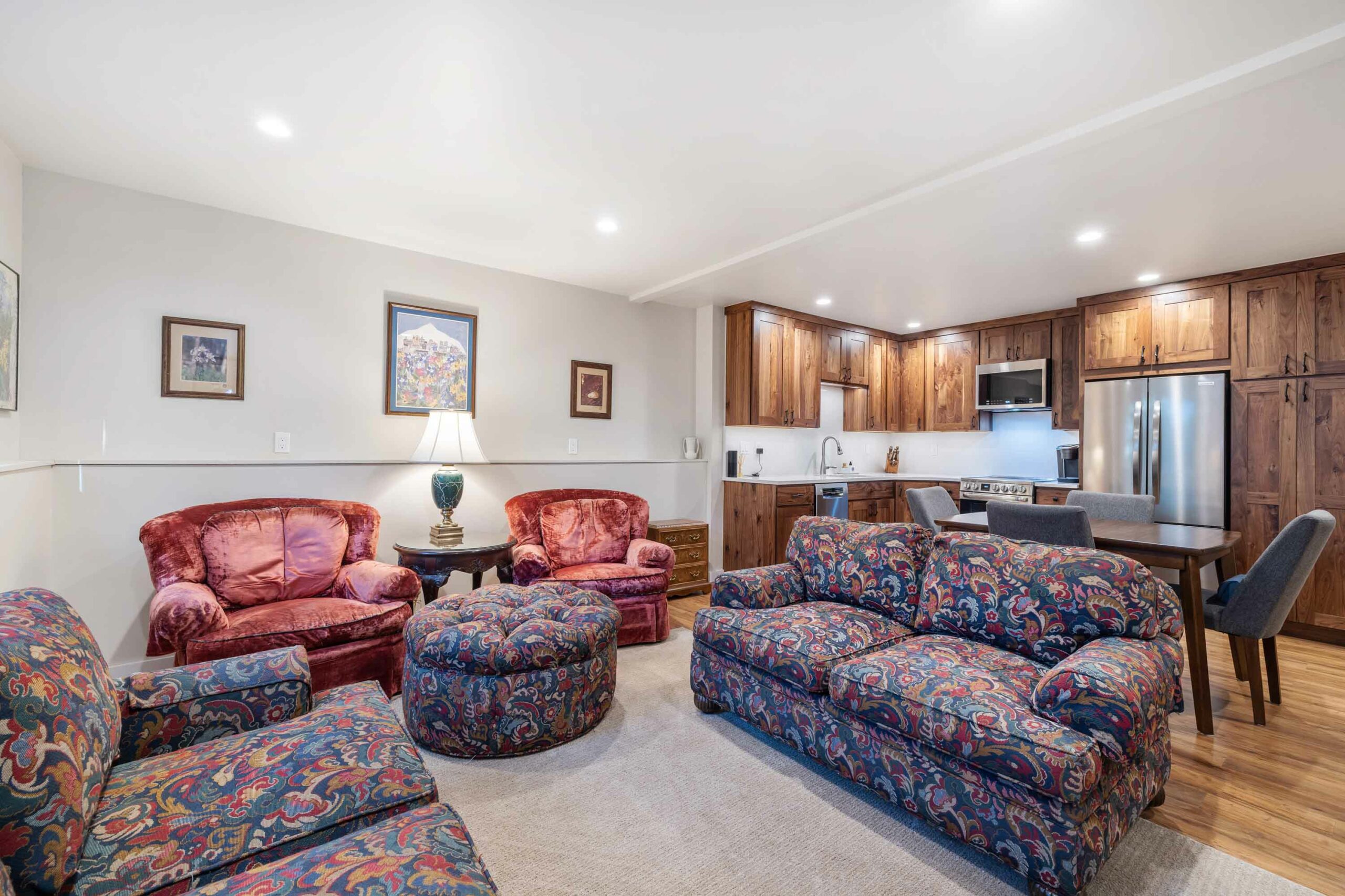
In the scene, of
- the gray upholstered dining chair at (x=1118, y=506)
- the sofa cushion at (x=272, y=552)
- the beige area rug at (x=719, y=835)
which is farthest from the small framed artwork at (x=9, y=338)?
the gray upholstered dining chair at (x=1118, y=506)

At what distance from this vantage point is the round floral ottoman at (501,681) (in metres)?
2.26

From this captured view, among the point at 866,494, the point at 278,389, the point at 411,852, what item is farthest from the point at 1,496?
the point at 866,494

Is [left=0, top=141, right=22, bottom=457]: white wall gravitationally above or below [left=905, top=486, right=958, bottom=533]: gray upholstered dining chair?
above

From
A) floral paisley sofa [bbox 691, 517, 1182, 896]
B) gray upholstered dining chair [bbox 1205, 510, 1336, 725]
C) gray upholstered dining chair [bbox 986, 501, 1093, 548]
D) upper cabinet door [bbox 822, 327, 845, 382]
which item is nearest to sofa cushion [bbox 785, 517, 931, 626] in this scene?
floral paisley sofa [bbox 691, 517, 1182, 896]

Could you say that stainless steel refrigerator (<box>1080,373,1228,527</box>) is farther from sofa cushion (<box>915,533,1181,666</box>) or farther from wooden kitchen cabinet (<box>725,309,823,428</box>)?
sofa cushion (<box>915,533,1181,666</box>)

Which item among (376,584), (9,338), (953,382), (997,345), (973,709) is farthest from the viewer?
(953,382)

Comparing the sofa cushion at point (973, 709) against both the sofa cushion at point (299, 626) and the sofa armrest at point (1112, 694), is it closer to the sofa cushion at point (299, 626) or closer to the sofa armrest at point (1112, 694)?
the sofa armrest at point (1112, 694)

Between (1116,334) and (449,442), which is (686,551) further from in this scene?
(1116,334)

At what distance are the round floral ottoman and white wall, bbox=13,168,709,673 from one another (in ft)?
5.34

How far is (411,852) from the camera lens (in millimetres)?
1035

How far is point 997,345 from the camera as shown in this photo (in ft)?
18.6

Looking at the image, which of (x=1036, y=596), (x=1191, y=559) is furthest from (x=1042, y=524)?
(x=1036, y=596)

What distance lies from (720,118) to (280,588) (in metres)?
2.96

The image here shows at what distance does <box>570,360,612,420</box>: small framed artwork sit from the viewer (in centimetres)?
464
